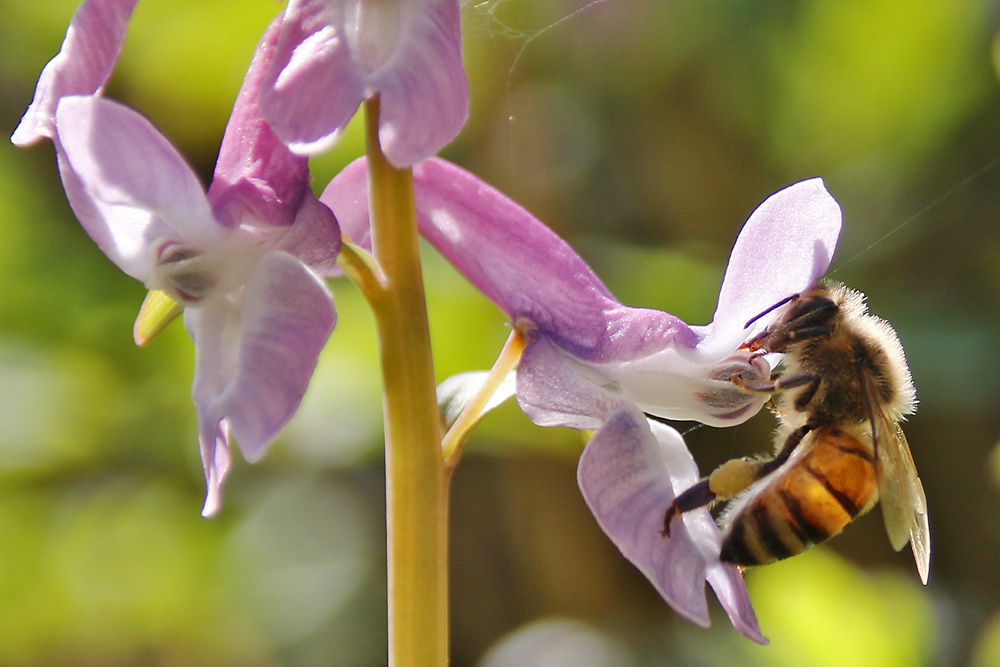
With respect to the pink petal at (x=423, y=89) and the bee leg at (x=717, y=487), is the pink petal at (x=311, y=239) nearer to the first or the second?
the pink petal at (x=423, y=89)

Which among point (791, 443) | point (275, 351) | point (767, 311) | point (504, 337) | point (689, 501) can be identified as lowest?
point (504, 337)

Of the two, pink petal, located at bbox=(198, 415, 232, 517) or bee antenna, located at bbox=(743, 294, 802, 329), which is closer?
pink petal, located at bbox=(198, 415, 232, 517)

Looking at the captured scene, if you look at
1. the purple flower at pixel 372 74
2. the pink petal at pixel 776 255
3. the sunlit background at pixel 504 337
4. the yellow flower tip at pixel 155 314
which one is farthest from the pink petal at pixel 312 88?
the sunlit background at pixel 504 337

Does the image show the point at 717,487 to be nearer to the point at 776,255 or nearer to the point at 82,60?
the point at 776,255

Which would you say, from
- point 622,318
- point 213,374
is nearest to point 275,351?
point 213,374

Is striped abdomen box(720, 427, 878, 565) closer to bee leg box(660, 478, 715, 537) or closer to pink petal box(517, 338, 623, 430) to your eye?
bee leg box(660, 478, 715, 537)

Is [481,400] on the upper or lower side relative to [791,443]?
upper

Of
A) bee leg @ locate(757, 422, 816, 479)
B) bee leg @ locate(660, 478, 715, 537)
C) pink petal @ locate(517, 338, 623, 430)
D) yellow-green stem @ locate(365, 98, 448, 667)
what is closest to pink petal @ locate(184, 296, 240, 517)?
yellow-green stem @ locate(365, 98, 448, 667)
